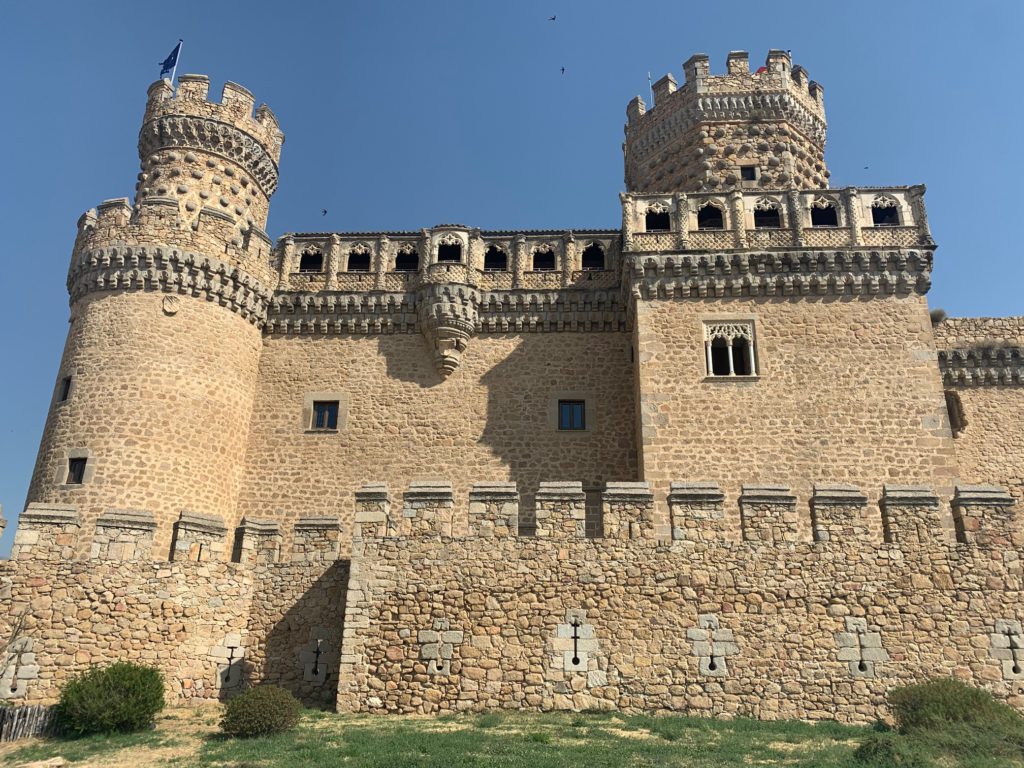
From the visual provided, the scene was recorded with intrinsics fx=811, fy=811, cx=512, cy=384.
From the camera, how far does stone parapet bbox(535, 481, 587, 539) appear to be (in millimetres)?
12930

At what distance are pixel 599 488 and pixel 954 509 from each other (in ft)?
25.8

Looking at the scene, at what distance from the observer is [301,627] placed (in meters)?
14.0

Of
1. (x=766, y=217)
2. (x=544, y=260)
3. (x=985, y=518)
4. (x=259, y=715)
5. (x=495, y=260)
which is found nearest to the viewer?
(x=259, y=715)

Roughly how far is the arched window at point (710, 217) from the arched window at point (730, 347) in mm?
2836

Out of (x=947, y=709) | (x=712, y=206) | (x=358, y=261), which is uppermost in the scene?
(x=712, y=206)

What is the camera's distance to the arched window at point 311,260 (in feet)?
71.5

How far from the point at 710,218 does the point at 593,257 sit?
314 centimetres

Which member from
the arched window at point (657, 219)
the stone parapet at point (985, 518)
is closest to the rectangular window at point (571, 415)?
the arched window at point (657, 219)

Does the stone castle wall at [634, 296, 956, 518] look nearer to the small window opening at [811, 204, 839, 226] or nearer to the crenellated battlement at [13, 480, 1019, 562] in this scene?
the small window opening at [811, 204, 839, 226]

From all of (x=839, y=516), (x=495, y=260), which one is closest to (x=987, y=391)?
(x=839, y=516)

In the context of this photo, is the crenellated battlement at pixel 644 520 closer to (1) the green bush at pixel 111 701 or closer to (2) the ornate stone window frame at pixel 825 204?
(1) the green bush at pixel 111 701

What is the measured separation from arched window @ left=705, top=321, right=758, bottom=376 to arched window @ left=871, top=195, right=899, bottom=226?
4268 millimetres

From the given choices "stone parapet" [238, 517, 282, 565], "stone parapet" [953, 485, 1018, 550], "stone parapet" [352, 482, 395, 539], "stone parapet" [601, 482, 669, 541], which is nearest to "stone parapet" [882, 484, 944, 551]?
"stone parapet" [953, 485, 1018, 550]

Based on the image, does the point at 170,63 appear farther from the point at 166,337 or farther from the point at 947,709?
the point at 947,709
